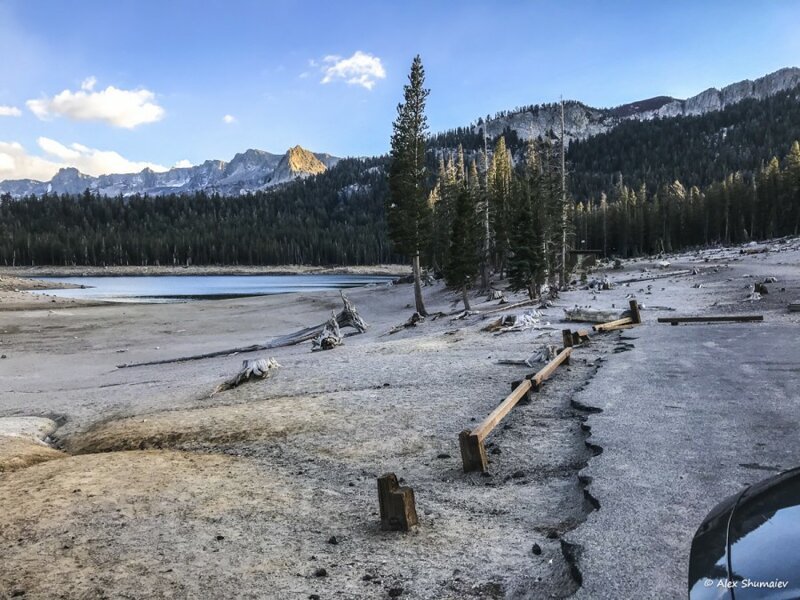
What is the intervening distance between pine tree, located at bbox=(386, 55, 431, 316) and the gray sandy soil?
22.6 meters

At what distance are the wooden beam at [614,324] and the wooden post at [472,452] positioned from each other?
1213cm

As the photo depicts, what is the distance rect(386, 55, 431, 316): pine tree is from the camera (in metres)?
36.2

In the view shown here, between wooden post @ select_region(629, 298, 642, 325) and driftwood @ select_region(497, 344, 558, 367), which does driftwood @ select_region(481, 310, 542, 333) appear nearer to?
wooden post @ select_region(629, 298, 642, 325)

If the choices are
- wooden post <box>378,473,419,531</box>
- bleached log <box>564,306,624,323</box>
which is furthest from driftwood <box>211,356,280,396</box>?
bleached log <box>564,306,624,323</box>

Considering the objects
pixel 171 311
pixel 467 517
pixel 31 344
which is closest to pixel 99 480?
pixel 467 517

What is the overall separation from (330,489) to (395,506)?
1657 mm

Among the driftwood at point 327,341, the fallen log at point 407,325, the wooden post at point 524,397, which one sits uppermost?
the wooden post at point 524,397

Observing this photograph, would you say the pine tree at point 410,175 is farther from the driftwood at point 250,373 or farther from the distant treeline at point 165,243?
the distant treeline at point 165,243

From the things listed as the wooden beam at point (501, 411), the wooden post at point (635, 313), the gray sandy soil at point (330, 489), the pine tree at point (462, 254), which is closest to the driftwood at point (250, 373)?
the gray sandy soil at point (330, 489)

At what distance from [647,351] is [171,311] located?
4019 cm

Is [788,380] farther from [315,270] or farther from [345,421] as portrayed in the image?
[315,270]

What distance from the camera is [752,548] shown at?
84.9 inches

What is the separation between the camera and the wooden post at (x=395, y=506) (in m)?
5.16

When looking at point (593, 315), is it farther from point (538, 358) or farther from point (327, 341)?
point (327, 341)
